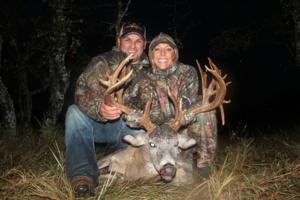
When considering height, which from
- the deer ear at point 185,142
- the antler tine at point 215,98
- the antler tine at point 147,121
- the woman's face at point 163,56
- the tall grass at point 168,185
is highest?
the woman's face at point 163,56

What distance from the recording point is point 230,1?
20.4 m

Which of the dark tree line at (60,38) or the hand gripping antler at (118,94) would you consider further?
the dark tree line at (60,38)

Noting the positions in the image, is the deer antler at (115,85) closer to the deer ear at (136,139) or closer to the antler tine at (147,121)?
the antler tine at (147,121)

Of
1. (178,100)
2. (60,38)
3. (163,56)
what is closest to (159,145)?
(178,100)

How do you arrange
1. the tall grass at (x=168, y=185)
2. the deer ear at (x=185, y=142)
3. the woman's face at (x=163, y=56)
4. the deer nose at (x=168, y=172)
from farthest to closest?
the woman's face at (x=163, y=56)
the deer ear at (x=185, y=142)
the deer nose at (x=168, y=172)
the tall grass at (x=168, y=185)

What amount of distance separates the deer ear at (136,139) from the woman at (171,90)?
29 centimetres

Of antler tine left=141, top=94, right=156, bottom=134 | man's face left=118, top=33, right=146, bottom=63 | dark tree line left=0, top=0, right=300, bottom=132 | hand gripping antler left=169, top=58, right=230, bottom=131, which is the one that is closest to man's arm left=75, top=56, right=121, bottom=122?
antler tine left=141, top=94, right=156, bottom=134

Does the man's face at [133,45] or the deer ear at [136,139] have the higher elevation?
the man's face at [133,45]

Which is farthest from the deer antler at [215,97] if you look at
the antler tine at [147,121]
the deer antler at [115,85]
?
the deer antler at [115,85]

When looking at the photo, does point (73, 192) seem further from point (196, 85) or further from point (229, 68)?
point (229, 68)

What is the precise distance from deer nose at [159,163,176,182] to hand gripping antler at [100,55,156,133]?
22.5 inches

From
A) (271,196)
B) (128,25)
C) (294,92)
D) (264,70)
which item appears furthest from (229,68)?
(271,196)

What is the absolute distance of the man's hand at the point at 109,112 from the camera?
542cm

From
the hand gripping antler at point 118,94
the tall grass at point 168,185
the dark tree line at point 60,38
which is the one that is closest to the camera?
the tall grass at point 168,185
